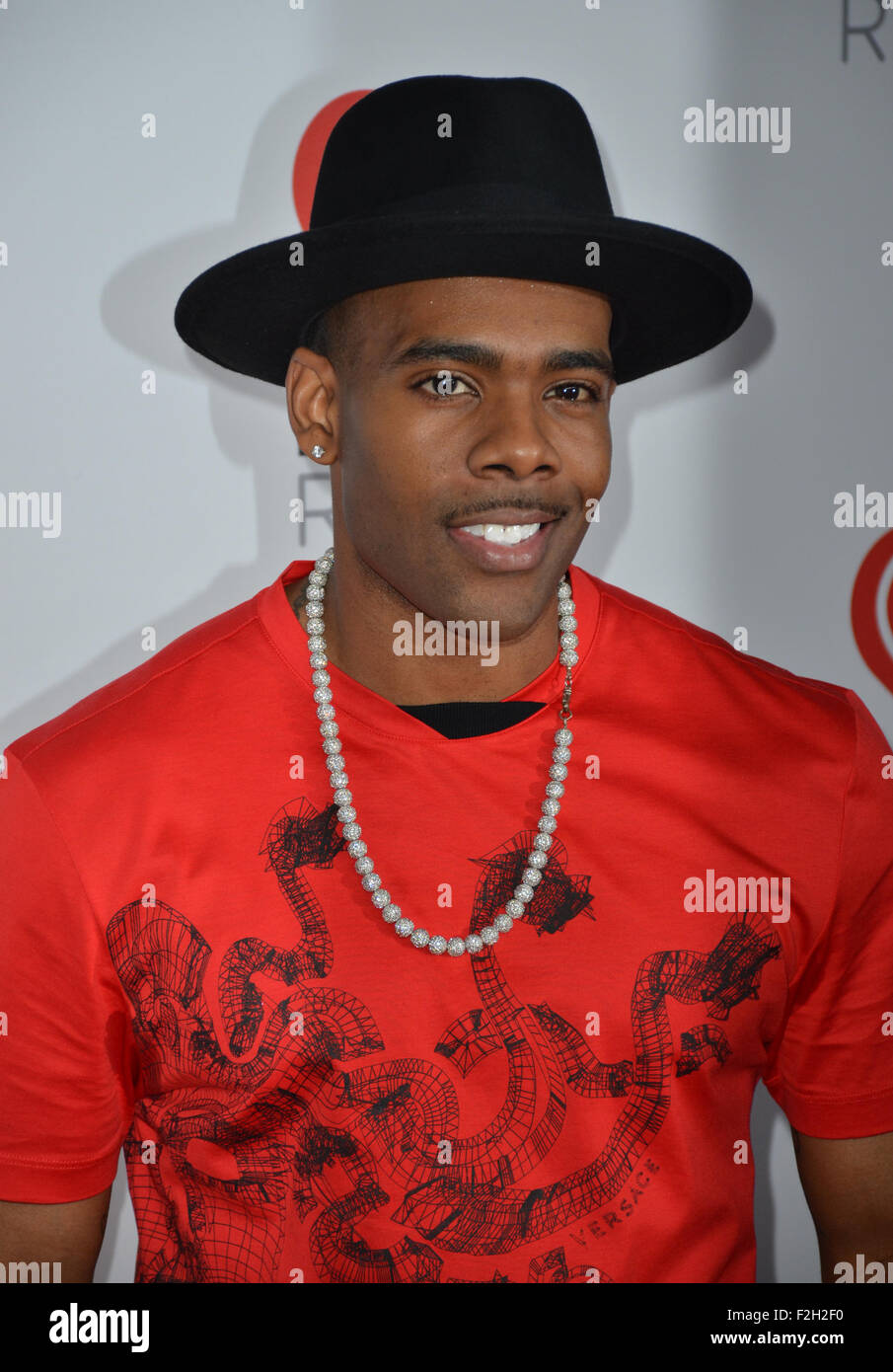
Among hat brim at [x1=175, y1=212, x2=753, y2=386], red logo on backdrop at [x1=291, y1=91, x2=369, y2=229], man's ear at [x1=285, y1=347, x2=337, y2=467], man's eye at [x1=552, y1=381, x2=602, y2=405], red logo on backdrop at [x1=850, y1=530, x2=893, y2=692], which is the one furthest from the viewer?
red logo on backdrop at [x1=850, y1=530, x2=893, y2=692]

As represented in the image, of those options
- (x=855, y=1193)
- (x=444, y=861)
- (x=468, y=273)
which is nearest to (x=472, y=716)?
(x=444, y=861)

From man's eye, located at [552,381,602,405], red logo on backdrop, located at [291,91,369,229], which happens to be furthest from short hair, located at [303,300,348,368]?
red logo on backdrop, located at [291,91,369,229]

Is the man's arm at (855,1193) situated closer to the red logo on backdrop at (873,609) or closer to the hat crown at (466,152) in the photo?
the red logo on backdrop at (873,609)

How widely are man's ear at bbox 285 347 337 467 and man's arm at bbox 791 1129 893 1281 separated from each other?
109 cm

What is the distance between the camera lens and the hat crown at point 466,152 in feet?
4.84

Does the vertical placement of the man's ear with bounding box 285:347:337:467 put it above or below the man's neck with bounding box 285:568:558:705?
above

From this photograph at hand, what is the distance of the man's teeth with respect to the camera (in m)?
1.49

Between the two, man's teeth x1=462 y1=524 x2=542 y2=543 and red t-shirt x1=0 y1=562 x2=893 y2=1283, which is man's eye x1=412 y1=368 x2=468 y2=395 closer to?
man's teeth x1=462 y1=524 x2=542 y2=543

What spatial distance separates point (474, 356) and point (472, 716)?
0.43 m

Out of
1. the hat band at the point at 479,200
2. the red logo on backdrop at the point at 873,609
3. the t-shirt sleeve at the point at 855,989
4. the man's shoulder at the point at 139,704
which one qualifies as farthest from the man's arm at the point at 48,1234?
the red logo on backdrop at the point at 873,609

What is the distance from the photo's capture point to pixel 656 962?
60.4 inches

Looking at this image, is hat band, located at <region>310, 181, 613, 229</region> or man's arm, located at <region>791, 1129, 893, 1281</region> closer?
hat band, located at <region>310, 181, 613, 229</region>

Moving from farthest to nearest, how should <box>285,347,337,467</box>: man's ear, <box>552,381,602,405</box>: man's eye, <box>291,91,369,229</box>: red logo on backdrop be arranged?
<box>291,91,369,229</box>: red logo on backdrop < <box>285,347,337,467</box>: man's ear < <box>552,381,602,405</box>: man's eye
